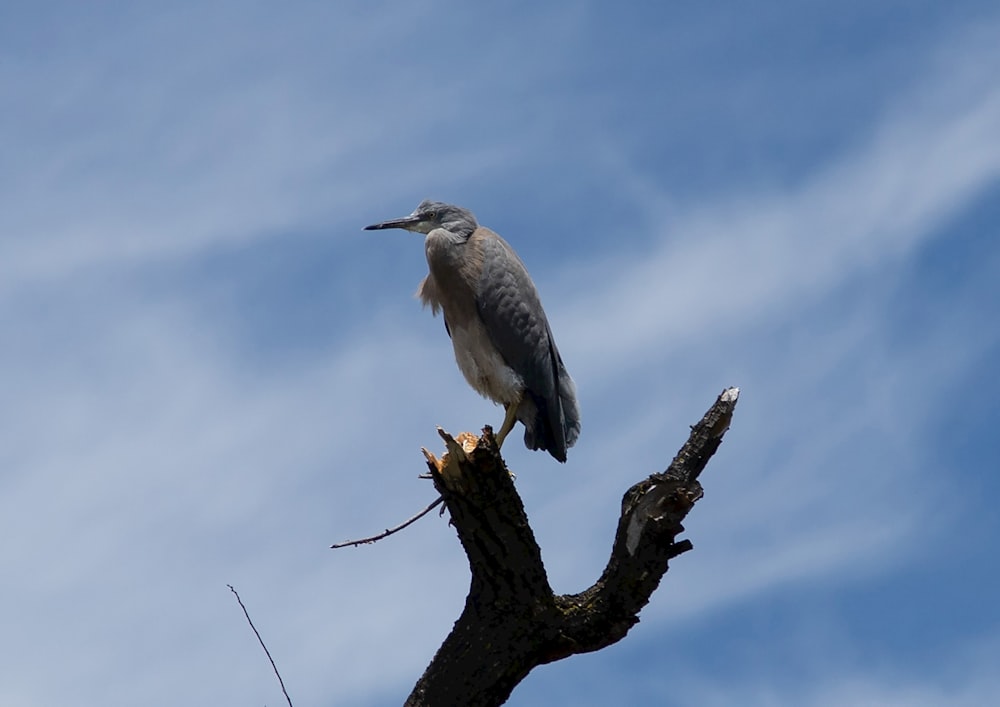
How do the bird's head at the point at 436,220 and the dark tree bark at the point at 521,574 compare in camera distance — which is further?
the bird's head at the point at 436,220

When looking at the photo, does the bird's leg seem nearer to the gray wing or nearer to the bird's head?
the gray wing

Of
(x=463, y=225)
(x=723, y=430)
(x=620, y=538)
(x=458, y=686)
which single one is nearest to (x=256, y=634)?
(x=458, y=686)

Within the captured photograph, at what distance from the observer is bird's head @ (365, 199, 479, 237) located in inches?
307

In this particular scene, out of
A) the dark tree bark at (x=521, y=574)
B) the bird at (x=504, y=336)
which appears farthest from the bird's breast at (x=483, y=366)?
the dark tree bark at (x=521, y=574)

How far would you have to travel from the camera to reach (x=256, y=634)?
457cm

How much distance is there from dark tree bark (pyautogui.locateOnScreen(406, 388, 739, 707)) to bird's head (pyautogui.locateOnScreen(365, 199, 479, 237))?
2960mm

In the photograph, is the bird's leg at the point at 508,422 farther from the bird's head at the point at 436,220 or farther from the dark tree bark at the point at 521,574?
the dark tree bark at the point at 521,574

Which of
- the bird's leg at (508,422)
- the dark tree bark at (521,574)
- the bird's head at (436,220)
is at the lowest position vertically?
the dark tree bark at (521,574)

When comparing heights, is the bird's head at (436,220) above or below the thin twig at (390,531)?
above

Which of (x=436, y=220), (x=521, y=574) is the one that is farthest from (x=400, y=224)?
(x=521, y=574)

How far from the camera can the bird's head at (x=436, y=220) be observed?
25.6 ft

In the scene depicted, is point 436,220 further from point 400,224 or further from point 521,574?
point 521,574

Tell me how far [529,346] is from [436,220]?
118 centimetres

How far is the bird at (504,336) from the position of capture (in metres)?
7.31
